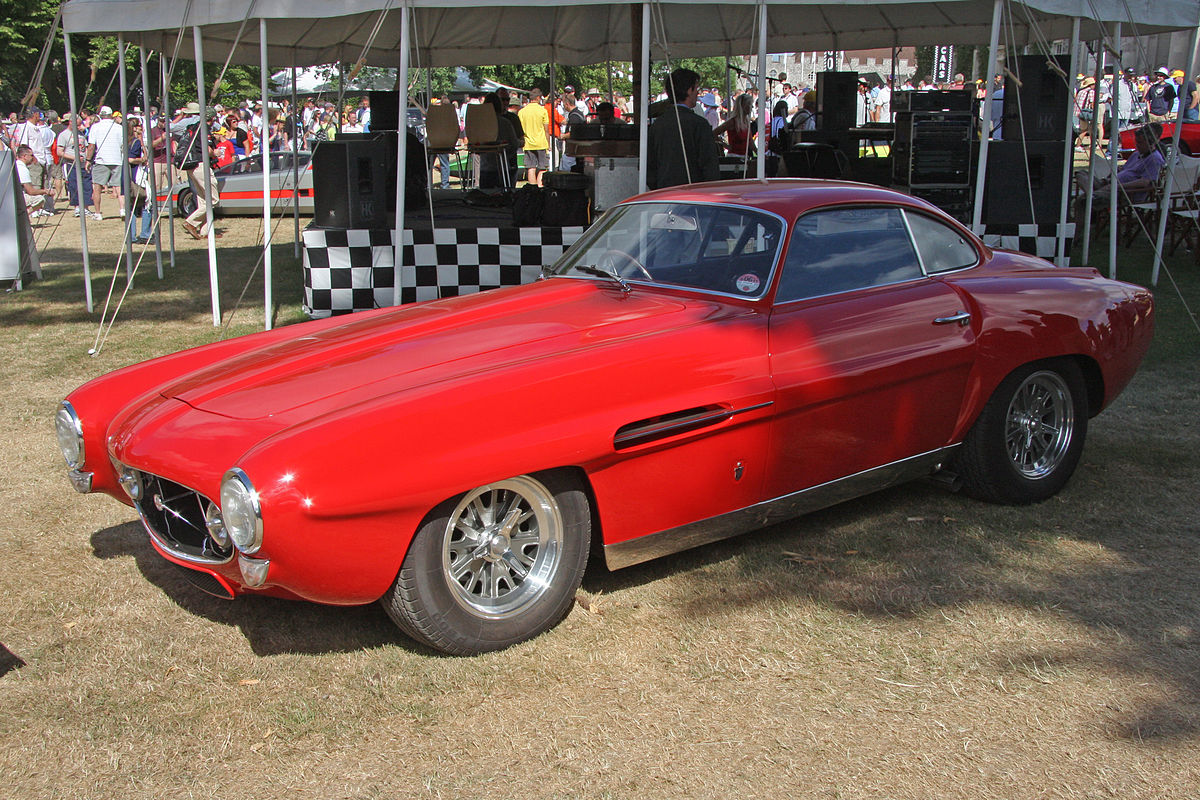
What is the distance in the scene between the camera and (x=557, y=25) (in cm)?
1279

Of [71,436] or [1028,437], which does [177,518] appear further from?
[1028,437]

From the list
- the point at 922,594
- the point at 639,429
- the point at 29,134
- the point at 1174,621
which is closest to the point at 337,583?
the point at 639,429

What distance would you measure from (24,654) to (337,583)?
1229 mm

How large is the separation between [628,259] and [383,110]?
29.3 ft

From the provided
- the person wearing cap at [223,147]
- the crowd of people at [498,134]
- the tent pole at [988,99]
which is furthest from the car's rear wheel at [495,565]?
the person wearing cap at [223,147]

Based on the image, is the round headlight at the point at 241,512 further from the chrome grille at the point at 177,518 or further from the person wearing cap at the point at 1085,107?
the person wearing cap at the point at 1085,107

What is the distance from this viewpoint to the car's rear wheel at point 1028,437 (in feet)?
13.7

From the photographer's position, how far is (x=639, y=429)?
10.6ft

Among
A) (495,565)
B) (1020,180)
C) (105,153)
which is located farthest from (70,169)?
(495,565)

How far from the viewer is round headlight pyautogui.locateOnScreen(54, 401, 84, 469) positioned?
11.8 ft

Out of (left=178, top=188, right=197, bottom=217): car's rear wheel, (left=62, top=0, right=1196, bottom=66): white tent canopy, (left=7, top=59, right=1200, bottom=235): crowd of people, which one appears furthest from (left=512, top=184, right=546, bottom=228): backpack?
(left=178, top=188, right=197, bottom=217): car's rear wheel

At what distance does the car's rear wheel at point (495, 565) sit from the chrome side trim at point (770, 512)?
0.18 meters

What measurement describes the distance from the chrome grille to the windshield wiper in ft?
5.63

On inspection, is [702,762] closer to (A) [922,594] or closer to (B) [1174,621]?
(A) [922,594]
